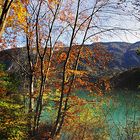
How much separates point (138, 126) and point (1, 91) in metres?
8.23

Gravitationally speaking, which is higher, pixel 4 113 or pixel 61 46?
pixel 61 46

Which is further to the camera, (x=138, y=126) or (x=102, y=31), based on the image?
(x=138, y=126)

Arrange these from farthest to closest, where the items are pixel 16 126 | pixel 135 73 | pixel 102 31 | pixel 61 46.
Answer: pixel 135 73, pixel 61 46, pixel 102 31, pixel 16 126

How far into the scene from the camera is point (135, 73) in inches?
A: 4461

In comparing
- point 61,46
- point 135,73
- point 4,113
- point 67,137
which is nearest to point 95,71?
point 61,46

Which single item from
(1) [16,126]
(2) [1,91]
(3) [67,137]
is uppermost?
(2) [1,91]

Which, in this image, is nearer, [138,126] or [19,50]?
[138,126]

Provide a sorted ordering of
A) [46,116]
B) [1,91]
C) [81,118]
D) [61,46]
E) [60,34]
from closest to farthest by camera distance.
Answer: [1,91] < [60,34] < [61,46] < [81,118] < [46,116]

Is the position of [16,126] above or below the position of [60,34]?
below

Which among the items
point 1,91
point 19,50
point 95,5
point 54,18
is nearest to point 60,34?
point 54,18

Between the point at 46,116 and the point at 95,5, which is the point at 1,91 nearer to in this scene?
the point at 95,5

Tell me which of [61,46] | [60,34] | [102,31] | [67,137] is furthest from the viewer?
[67,137]

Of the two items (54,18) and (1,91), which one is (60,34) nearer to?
(54,18)

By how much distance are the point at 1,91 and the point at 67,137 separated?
22.9ft
